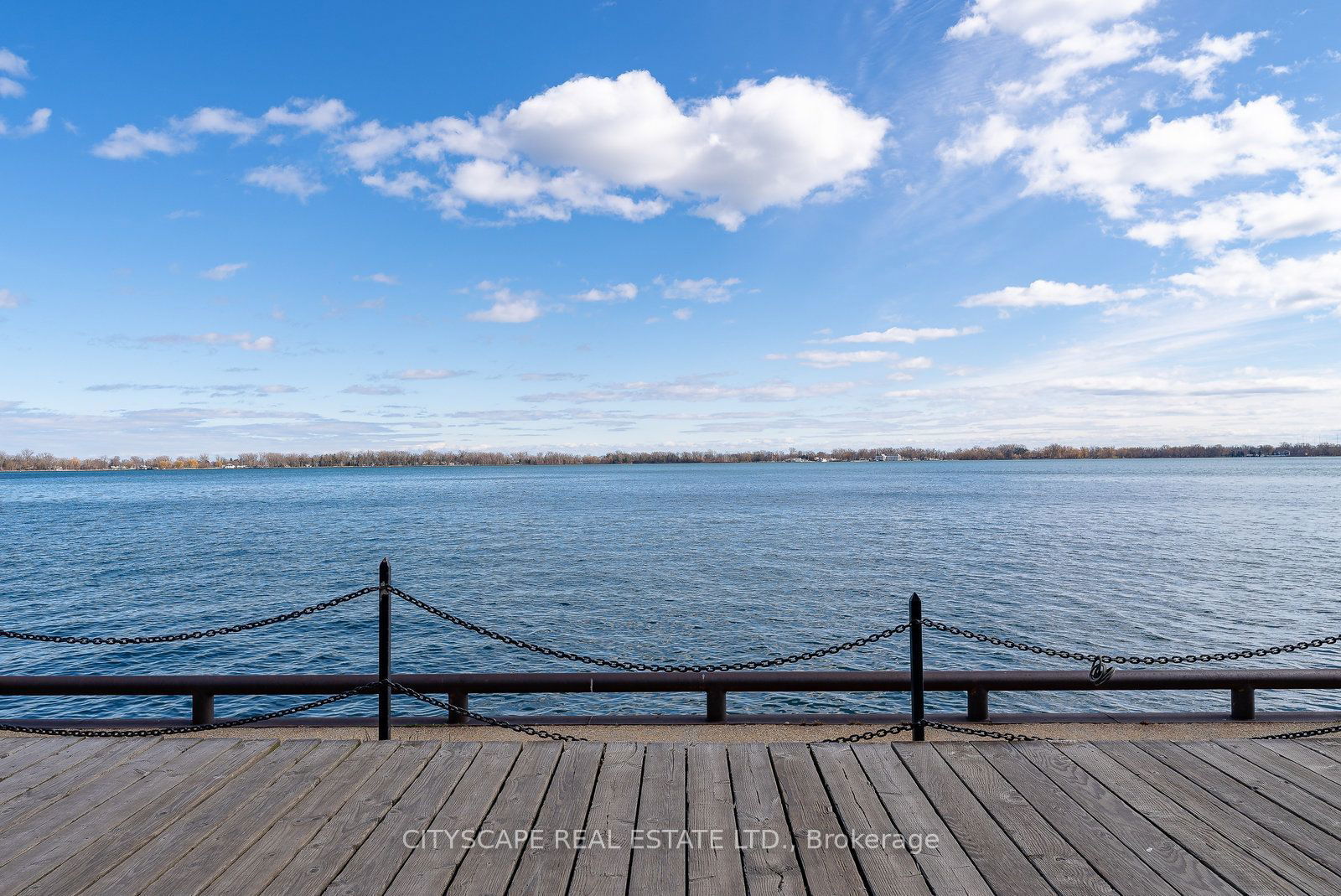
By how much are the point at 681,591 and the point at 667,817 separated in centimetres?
2137

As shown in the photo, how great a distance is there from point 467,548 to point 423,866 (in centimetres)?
3725

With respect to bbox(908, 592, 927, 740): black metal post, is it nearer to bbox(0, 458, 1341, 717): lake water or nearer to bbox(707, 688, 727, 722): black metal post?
bbox(707, 688, 727, 722): black metal post

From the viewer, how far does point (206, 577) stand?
30547 mm

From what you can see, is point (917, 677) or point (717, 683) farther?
point (717, 683)

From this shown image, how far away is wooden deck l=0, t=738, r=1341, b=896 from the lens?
3.42 meters

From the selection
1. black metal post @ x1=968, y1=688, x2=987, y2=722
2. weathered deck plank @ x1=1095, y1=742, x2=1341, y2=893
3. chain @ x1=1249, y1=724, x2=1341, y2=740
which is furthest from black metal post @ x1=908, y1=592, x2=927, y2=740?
chain @ x1=1249, y1=724, x2=1341, y2=740

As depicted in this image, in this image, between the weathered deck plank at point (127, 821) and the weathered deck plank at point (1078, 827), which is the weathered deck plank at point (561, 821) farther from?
the weathered deck plank at point (1078, 827)

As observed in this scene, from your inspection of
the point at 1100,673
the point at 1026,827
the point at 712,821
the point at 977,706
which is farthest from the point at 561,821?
the point at 1100,673

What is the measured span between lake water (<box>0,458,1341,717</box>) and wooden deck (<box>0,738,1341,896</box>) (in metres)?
8.42

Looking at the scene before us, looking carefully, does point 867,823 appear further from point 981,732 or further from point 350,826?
point 350,826

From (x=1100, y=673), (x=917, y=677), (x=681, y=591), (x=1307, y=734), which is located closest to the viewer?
(x=1307, y=734)

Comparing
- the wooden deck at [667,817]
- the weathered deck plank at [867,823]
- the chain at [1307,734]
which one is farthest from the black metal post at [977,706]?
the weathered deck plank at [867,823]

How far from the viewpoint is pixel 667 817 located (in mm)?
4031

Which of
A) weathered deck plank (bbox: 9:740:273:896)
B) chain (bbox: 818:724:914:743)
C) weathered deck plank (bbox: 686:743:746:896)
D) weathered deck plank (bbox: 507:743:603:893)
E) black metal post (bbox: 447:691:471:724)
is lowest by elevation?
black metal post (bbox: 447:691:471:724)
